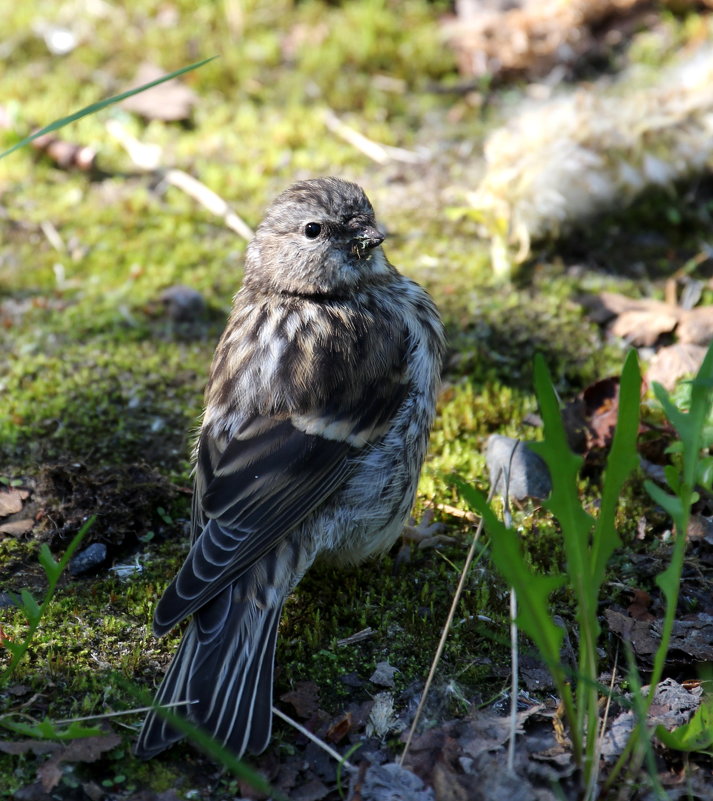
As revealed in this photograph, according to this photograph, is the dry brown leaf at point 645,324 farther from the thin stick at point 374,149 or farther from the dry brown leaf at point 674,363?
the thin stick at point 374,149

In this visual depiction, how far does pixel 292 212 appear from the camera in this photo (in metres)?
4.21

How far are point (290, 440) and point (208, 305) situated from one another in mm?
1999

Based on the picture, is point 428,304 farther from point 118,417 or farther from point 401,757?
point 401,757

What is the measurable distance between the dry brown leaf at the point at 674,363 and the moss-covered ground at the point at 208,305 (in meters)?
0.27

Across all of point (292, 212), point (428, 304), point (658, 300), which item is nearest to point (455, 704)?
point (428, 304)

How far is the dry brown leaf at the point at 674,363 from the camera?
4484 millimetres

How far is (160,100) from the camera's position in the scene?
660 centimetres

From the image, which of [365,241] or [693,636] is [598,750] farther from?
[365,241]

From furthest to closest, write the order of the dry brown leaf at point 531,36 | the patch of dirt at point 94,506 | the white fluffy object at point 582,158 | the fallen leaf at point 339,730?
1. the dry brown leaf at point 531,36
2. the white fluffy object at point 582,158
3. the patch of dirt at point 94,506
4. the fallen leaf at point 339,730

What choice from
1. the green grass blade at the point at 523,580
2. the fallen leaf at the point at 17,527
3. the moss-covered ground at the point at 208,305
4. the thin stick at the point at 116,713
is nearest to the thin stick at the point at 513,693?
the green grass blade at the point at 523,580

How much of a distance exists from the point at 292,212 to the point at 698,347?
2071 mm

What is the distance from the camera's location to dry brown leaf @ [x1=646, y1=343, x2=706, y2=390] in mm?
4484

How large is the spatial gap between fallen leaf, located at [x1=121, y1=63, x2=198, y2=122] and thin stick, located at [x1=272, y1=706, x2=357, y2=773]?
459 centimetres

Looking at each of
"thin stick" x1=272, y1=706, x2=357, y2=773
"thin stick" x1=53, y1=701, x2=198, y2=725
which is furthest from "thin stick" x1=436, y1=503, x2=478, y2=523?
"thin stick" x1=53, y1=701, x2=198, y2=725
